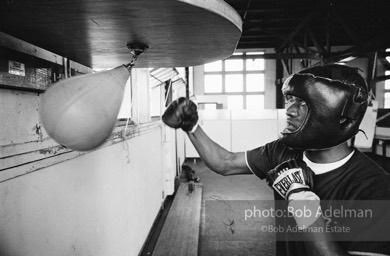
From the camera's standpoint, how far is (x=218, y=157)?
5.82ft

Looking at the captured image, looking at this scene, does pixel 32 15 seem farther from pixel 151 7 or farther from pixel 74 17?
pixel 151 7

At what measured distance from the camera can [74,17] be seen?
543mm

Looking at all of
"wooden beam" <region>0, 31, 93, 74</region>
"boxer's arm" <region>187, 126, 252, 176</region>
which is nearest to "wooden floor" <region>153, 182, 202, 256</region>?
"boxer's arm" <region>187, 126, 252, 176</region>

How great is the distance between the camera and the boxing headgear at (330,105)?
4.04ft

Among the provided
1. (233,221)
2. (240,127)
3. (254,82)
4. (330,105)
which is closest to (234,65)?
(254,82)

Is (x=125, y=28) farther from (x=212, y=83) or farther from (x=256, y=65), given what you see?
(x=256, y=65)

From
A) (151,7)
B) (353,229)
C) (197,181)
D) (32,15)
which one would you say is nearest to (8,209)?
(32,15)

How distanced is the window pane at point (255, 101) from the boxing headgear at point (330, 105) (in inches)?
395

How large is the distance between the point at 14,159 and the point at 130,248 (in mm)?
1800

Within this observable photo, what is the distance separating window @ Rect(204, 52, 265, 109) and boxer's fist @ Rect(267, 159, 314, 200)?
9.92 metres

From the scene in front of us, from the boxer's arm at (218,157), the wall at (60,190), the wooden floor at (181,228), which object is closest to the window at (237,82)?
the wooden floor at (181,228)

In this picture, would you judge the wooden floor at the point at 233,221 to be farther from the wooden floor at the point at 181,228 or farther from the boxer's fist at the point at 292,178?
the boxer's fist at the point at 292,178

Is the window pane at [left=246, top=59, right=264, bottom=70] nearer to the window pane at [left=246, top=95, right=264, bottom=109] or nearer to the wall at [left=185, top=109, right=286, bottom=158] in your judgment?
the window pane at [left=246, top=95, right=264, bottom=109]

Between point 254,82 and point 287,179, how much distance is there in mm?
10320
